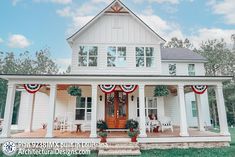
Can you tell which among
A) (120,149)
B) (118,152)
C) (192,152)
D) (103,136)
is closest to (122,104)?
(103,136)

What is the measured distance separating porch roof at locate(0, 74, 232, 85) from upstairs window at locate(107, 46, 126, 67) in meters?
2.55

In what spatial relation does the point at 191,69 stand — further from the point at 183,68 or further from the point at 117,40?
the point at 117,40

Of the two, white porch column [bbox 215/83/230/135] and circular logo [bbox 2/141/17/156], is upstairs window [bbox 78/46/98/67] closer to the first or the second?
circular logo [bbox 2/141/17/156]

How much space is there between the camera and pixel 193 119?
54.1ft

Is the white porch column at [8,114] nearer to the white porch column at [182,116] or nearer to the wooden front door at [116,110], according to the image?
the wooden front door at [116,110]

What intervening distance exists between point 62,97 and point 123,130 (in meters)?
5.70

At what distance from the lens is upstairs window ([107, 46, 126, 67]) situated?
10883 mm

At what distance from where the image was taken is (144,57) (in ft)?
36.4

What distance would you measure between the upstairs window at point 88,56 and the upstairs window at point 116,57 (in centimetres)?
94

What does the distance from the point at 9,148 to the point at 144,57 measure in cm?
901

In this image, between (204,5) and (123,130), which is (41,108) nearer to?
(123,130)

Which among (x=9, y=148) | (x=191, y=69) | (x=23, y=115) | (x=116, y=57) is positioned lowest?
(x=9, y=148)

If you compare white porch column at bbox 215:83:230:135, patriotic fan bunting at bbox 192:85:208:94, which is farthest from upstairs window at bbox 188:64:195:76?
patriotic fan bunting at bbox 192:85:208:94

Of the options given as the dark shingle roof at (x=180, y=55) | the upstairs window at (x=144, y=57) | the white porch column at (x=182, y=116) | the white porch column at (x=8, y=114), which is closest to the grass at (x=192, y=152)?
the white porch column at (x=182, y=116)
